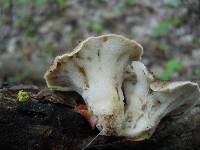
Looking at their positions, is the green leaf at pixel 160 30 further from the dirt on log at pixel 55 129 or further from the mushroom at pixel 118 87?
the mushroom at pixel 118 87

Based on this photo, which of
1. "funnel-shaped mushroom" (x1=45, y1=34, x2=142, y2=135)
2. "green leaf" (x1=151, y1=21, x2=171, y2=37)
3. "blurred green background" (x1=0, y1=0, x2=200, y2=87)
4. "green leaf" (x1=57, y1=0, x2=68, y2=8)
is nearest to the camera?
"funnel-shaped mushroom" (x1=45, y1=34, x2=142, y2=135)

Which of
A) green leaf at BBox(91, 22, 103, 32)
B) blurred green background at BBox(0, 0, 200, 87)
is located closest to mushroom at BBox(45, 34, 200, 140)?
blurred green background at BBox(0, 0, 200, 87)

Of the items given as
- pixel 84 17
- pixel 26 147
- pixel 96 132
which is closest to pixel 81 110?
pixel 96 132

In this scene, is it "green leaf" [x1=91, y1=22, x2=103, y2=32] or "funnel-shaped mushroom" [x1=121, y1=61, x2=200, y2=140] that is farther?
"green leaf" [x1=91, y1=22, x2=103, y2=32]

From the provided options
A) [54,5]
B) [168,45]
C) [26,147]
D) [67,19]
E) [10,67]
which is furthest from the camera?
[54,5]

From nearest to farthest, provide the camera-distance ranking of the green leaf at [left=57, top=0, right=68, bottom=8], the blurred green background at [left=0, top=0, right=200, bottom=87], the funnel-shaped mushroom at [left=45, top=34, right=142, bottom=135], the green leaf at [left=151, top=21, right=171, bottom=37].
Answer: the funnel-shaped mushroom at [left=45, top=34, right=142, bottom=135] < the blurred green background at [left=0, top=0, right=200, bottom=87] < the green leaf at [left=151, top=21, right=171, bottom=37] < the green leaf at [left=57, top=0, right=68, bottom=8]

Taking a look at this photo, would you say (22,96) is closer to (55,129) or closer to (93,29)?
(55,129)

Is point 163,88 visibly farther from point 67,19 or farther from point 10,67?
point 67,19

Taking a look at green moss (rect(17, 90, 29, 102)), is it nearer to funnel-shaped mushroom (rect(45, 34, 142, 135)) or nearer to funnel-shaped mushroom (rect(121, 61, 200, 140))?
funnel-shaped mushroom (rect(45, 34, 142, 135))
